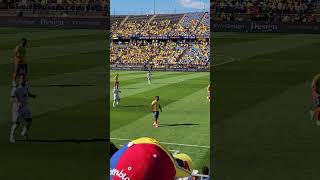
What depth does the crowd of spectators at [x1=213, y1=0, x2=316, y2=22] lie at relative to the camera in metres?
34.5

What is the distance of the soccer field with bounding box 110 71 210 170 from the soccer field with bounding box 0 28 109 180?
102 centimetres

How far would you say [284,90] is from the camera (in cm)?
2059

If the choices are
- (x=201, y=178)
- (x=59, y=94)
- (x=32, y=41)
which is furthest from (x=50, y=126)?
(x=32, y=41)

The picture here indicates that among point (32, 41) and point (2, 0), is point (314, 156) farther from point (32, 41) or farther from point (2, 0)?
point (2, 0)

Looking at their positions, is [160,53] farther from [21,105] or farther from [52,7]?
[21,105]

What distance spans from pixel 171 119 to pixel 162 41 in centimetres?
3541

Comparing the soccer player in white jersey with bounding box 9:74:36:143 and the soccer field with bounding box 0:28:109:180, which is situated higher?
the soccer player in white jersey with bounding box 9:74:36:143

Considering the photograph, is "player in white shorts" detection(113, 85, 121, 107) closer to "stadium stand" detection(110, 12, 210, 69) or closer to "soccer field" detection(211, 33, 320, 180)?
"soccer field" detection(211, 33, 320, 180)

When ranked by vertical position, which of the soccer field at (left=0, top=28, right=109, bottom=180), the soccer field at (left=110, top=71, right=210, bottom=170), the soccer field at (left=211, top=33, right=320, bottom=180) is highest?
the soccer field at (left=0, top=28, right=109, bottom=180)

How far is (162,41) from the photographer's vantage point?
168 ft

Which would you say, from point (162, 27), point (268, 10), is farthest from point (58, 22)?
point (162, 27)

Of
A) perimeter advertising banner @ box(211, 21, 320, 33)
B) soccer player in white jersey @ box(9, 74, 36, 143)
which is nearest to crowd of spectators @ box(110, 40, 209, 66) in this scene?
perimeter advertising banner @ box(211, 21, 320, 33)

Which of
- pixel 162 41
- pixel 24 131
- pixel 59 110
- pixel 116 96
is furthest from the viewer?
pixel 162 41

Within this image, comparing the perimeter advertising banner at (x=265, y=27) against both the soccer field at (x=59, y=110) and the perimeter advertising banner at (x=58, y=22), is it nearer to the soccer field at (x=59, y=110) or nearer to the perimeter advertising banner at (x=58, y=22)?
the perimeter advertising banner at (x=58, y=22)
